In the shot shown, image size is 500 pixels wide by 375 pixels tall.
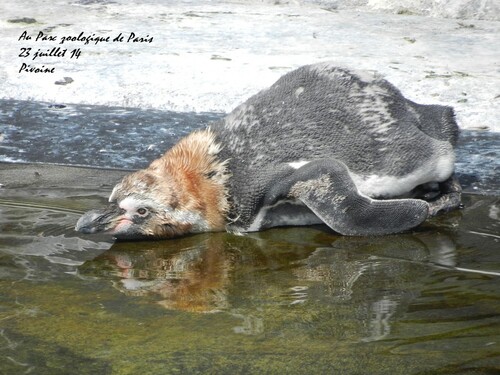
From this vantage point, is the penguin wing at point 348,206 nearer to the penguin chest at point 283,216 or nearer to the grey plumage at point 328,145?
the grey plumage at point 328,145

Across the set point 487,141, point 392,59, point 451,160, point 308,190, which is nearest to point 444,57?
point 392,59

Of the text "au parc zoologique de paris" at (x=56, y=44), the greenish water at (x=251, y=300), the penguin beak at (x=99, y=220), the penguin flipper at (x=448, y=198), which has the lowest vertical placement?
the greenish water at (x=251, y=300)

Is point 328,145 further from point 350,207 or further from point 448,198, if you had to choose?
point 448,198

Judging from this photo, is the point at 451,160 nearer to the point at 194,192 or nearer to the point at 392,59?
the point at 194,192

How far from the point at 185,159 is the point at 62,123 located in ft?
6.86

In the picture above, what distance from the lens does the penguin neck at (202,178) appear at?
16.8ft

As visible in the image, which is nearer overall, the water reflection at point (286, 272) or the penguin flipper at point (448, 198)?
the water reflection at point (286, 272)

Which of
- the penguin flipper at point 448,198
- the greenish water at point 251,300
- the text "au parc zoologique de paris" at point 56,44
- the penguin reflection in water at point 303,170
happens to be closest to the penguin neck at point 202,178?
the penguin reflection in water at point 303,170

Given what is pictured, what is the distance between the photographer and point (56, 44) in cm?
840

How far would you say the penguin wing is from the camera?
16.0 ft

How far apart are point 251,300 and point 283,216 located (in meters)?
1.35

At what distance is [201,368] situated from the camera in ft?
10.3

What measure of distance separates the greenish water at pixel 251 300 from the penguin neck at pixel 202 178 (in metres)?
0.13

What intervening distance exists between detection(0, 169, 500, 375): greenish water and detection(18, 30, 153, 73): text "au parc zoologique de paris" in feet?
9.36
